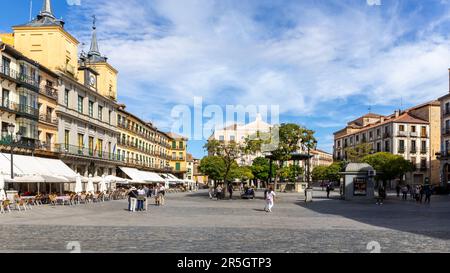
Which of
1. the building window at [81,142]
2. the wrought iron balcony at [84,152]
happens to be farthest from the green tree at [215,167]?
the building window at [81,142]

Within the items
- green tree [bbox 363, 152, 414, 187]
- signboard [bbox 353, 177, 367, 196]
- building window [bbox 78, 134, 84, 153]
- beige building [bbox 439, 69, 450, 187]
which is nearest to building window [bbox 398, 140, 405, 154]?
green tree [bbox 363, 152, 414, 187]

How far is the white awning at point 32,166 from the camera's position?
89.6 ft

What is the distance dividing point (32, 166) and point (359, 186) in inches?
906

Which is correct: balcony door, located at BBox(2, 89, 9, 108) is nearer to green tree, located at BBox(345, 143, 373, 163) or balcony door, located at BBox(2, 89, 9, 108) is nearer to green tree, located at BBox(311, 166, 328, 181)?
green tree, located at BBox(345, 143, 373, 163)

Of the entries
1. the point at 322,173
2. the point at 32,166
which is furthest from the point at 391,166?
the point at 32,166

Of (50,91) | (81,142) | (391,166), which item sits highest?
(50,91)

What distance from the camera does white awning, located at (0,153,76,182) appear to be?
27.3 meters

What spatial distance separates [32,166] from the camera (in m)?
29.9

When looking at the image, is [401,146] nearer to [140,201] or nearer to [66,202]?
[66,202]

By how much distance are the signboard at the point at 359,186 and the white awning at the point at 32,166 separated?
20237 mm

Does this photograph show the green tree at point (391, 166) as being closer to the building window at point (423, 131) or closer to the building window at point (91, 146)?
the building window at point (423, 131)

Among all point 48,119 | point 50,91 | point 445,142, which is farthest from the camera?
point 445,142

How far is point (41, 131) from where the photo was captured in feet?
119
